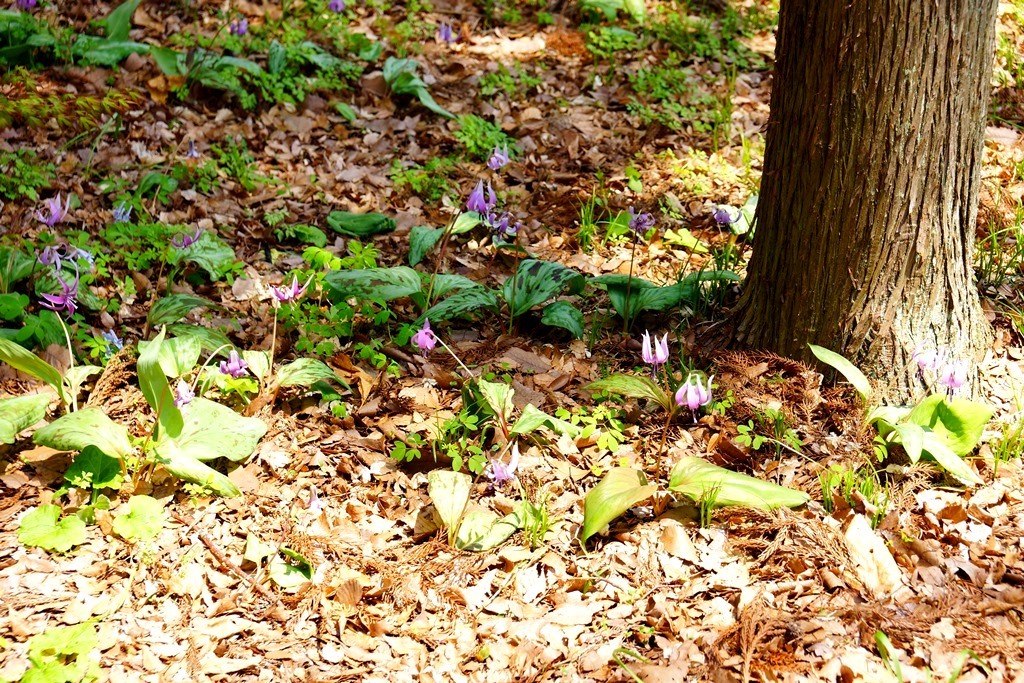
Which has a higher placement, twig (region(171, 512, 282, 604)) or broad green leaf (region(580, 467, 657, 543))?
broad green leaf (region(580, 467, 657, 543))

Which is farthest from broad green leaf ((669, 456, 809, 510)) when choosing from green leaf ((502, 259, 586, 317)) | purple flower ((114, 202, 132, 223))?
purple flower ((114, 202, 132, 223))

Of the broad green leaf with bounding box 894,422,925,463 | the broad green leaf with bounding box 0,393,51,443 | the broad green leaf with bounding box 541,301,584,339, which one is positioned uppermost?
the broad green leaf with bounding box 541,301,584,339

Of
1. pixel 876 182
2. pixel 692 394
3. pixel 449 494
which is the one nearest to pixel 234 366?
pixel 449 494

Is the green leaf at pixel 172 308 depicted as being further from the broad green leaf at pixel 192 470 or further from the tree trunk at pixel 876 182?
the tree trunk at pixel 876 182

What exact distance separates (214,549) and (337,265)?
4.87 feet

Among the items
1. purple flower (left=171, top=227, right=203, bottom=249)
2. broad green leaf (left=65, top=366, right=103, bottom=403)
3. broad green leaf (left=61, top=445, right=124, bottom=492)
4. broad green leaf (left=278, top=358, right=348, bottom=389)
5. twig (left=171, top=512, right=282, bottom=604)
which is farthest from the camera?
purple flower (left=171, top=227, right=203, bottom=249)

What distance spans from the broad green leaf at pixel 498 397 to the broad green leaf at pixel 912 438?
1235 mm

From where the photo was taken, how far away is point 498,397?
290 cm

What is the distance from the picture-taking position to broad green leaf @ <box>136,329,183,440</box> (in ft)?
8.51

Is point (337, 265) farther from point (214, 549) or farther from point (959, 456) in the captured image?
point (959, 456)

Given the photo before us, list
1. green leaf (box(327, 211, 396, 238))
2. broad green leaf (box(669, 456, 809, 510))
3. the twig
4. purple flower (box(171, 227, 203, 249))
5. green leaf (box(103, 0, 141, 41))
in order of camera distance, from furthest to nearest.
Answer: green leaf (box(103, 0, 141, 41))
green leaf (box(327, 211, 396, 238))
purple flower (box(171, 227, 203, 249))
broad green leaf (box(669, 456, 809, 510))
the twig

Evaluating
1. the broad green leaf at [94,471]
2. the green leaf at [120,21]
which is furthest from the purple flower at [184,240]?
the green leaf at [120,21]

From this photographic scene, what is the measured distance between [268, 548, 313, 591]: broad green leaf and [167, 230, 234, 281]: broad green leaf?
1594 millimetres

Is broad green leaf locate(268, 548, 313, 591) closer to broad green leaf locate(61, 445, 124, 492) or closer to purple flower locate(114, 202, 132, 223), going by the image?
broad green leaf locate(61, 445, 124, 492)
